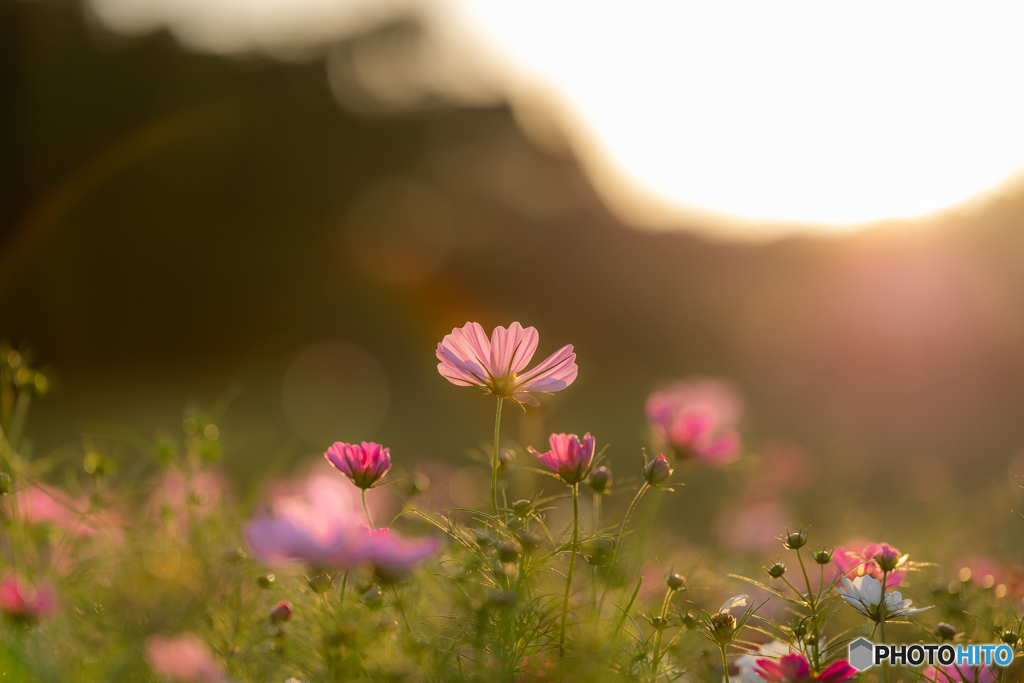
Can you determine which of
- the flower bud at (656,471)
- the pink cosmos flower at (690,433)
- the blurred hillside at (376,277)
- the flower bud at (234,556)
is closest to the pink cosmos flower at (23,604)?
the flower bud at (234,556)

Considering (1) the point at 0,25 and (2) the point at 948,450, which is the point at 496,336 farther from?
(1) the point at 0,25

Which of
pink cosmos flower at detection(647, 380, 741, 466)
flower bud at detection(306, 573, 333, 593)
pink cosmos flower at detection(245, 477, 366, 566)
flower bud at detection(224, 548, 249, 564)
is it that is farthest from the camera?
pink cosmos flower at detection(647, 380, 741, 466)

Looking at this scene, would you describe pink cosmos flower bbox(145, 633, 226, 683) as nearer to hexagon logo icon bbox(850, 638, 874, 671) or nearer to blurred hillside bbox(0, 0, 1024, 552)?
hexagon logo icon bbox(850, 638, 874, 671)

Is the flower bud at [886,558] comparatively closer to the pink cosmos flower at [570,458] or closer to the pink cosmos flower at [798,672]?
the pink cosmos flower at [798,672]

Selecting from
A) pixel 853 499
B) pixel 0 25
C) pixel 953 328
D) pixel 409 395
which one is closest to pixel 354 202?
pixel 409 395

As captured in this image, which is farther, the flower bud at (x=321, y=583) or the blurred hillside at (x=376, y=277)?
the blurred hillside at (x=376, y=277)

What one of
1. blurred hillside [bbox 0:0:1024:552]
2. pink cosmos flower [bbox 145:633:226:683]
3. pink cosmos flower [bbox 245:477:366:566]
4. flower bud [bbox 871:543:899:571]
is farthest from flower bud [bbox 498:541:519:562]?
blurred hillside [bbox 0:0:1024:552]
